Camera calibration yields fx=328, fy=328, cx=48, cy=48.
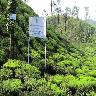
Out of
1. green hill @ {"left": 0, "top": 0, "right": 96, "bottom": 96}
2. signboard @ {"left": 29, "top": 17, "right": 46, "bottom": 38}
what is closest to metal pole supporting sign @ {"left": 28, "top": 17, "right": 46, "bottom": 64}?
signboard @ {"left": 29, "top": 17, "right": 46, "bottom": 38}

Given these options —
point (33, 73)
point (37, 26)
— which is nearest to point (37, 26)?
point (37, 26)

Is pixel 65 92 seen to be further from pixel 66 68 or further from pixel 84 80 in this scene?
pixel 66 68

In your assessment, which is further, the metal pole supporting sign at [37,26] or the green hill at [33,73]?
the metal pole supporting sign at [37,26]

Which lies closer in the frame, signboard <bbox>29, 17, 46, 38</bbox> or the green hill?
the green hill

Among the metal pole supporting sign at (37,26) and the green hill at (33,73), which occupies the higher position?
the metal pole supporting sign at (37,26)

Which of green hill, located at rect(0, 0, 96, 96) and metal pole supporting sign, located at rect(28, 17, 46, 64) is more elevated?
metal pole supporting sign, located at rect(28, 17, 46, 64)

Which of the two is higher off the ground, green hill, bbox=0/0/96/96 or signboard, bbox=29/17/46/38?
signboard, bbox=29/17/46/38

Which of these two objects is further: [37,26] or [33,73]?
[37,26]

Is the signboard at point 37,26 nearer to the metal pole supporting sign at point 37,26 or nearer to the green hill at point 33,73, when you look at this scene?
the metal pole supporting sign at point 37,26

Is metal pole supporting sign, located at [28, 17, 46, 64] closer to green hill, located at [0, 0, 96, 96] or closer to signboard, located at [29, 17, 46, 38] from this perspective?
signboard, located at [29, 17, 46, 38]

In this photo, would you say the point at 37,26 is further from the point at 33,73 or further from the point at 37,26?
the point at 33,73

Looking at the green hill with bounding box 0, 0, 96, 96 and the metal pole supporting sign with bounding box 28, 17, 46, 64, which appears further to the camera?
the metal pole supporting sign with bounding box 28, 17, 46, 64

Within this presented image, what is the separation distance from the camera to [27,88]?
69.7 feet

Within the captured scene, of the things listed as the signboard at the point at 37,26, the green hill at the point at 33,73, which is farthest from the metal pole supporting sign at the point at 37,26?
the green hill at the point at 33,73
